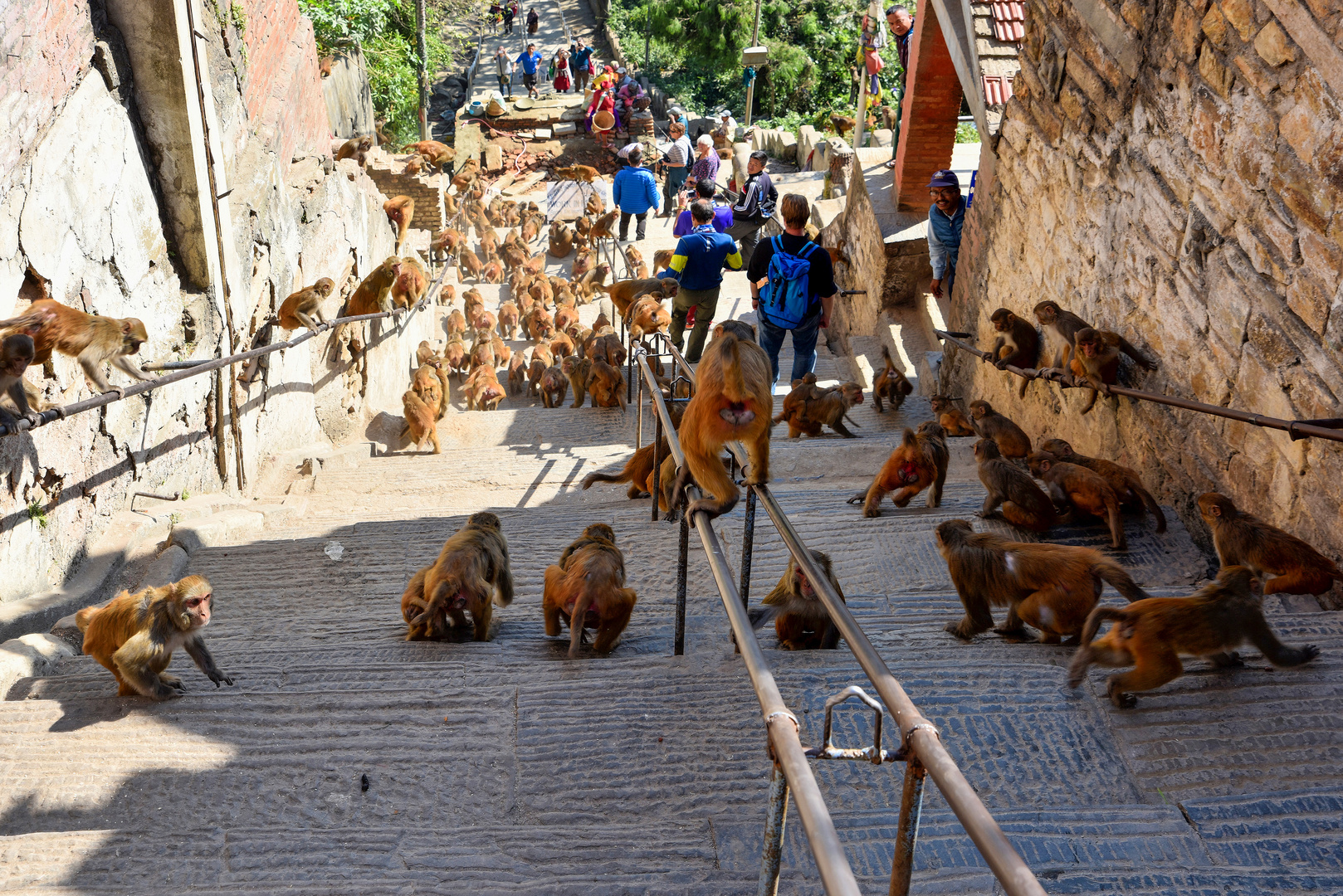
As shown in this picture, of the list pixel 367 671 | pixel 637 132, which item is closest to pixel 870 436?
pixel 367 671

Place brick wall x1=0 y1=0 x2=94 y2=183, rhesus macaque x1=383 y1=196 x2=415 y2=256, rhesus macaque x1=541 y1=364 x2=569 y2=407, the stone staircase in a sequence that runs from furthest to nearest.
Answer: rhesus macaque x1=383 y1=196 x2=415 y2=256 < rhesus macaque x1=541 y1=364 x2=569 y2=407 < brick wall x1=0 y1=0 x2=94 y2=183 < the stone staircase

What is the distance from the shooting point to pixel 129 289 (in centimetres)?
699

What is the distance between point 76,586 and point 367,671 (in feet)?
8.38

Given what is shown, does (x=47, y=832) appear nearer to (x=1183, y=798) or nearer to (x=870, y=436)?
(x=1183, y=798)

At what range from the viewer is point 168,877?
338 centimetres

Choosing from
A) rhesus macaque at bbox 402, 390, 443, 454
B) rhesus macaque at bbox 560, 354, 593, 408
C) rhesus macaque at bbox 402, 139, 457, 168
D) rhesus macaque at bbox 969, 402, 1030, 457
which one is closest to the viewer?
rhesus macaque at bbox 969, 402, 1030, 457

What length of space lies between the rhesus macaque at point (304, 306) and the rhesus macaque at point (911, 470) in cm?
538

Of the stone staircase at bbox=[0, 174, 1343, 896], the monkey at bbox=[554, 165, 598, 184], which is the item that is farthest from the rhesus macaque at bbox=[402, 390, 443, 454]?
the monkey at bbox=[554, 165, 598, 184]

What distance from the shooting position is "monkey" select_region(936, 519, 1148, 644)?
15.1ft

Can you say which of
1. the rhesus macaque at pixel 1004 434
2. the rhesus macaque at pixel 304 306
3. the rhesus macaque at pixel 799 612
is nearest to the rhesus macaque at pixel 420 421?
the rhesus macaque at pixel 304 306

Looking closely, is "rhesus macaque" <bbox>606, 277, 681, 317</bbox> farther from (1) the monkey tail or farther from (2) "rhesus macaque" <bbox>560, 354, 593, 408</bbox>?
(1) the monkey tail

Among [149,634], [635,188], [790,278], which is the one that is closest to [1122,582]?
[149,634]

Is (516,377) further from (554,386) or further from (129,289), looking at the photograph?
(129,289)

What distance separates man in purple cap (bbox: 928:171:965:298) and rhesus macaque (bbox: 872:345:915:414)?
1.31m
